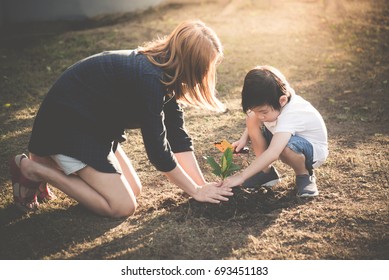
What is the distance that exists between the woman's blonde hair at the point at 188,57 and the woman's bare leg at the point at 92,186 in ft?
2.41

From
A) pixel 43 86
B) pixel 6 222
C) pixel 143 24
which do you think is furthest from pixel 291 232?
pixel 143 24

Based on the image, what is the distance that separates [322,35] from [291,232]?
5.49 m

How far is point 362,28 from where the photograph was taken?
7.42 metres

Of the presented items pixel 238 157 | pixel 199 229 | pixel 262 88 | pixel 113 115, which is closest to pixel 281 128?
pixel 262 88

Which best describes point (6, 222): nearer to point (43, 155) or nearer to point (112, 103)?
point (43, 155)

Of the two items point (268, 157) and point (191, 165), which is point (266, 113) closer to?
point (268, 157)

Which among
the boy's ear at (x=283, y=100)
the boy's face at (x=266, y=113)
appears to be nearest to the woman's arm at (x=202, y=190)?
the boy's face at (x=266, y=113)

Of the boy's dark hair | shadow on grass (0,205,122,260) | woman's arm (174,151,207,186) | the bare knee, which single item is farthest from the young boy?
shadow on grass (0,205,122,260)

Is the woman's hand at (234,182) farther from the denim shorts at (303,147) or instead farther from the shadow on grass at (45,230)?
the shadow on grass at (45,230)

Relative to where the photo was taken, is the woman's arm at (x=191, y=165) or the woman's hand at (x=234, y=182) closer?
the woman's hand at (x=234, y=182)

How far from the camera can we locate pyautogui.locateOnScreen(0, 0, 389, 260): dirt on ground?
246cm

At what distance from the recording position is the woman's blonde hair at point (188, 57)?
94.7 inches

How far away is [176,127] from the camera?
Answer: 2.94 meters

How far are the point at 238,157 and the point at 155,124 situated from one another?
4.42 feet
